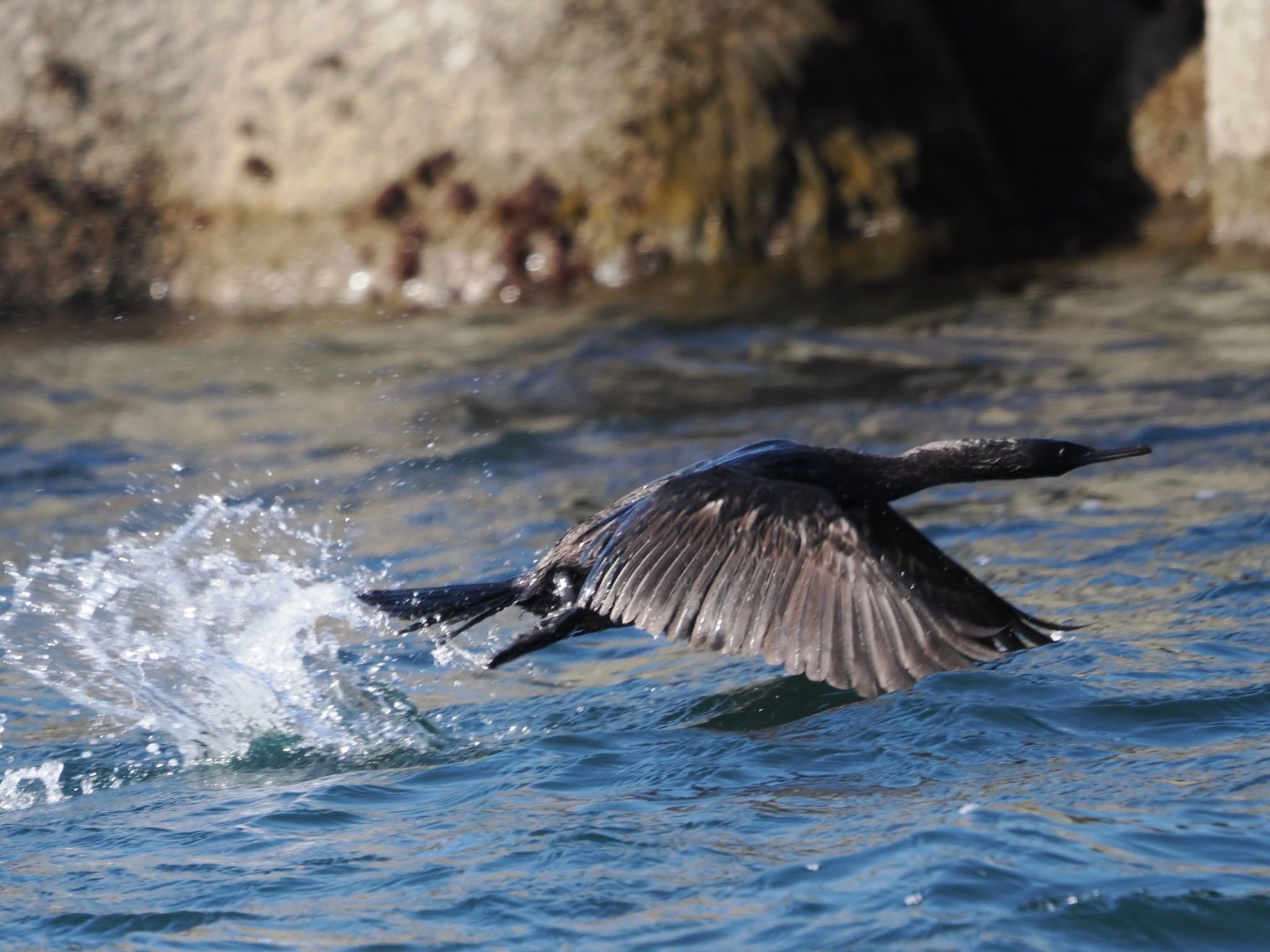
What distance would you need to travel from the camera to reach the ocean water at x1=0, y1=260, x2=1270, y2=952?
3.47 meters

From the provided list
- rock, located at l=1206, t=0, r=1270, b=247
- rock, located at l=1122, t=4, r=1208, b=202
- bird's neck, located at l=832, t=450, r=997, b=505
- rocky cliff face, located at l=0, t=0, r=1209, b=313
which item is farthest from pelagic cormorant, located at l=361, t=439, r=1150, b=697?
rock, located at l=1122, t=4, r=1208, b=202

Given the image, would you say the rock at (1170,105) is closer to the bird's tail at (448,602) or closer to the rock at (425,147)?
the rock at (425,147)

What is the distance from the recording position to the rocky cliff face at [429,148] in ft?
33.2

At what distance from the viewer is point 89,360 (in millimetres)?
9227

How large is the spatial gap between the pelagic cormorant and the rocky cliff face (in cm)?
526

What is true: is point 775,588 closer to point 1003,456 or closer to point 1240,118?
point 1003,456

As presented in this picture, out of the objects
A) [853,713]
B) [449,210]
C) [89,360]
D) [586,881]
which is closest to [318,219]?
[449,210]

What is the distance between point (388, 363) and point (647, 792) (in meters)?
5.14

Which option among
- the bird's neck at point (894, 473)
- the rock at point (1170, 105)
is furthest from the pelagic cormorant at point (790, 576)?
the rock at point (1170, 105)

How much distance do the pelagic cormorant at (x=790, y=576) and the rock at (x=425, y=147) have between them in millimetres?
5271

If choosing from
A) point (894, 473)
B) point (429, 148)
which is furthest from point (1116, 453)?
point (429, 148)

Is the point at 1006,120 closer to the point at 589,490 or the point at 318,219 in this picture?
the point at 318,219

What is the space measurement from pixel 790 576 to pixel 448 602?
1113 millimetres

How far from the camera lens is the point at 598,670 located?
17.1 ft
